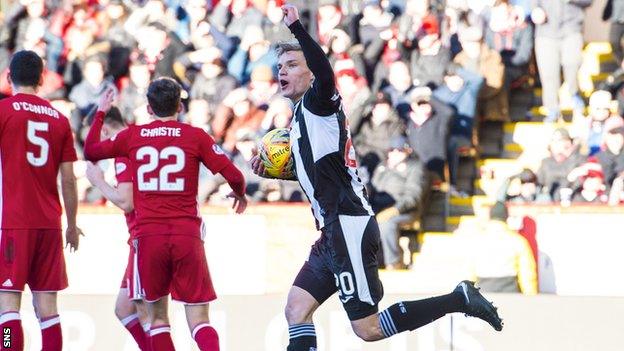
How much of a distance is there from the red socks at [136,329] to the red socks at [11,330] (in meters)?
1.44

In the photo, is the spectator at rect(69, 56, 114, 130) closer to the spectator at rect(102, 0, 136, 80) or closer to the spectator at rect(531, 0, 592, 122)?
the spectator at rect(102, 0, 136, 80)

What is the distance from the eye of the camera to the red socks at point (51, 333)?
9.95 meters

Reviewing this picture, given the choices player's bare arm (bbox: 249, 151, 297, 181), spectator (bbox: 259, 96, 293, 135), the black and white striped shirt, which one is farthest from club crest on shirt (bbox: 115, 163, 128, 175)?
spectator (bbox: 259, 96, 293, 135)

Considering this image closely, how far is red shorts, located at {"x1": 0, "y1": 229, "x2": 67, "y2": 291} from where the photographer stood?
9781 mm

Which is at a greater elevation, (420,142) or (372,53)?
(372,53)

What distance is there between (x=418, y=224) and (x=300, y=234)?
6.34 ft

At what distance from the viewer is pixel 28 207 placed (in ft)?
32.5

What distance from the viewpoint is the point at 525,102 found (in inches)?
741

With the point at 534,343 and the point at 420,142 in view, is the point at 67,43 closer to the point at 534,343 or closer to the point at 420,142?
A: the point at 420,142

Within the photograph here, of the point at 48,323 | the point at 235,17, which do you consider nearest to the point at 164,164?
the point at 48,323

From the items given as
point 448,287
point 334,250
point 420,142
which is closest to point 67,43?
point 420,142

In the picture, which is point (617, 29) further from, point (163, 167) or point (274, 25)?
point (163, 167)

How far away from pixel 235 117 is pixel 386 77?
73.4 inches

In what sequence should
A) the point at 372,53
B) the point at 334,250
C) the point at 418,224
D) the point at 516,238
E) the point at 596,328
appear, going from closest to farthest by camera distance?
the point at 334,250 < the point at 596,328 < the point at 516,238 < the point at 418,224 < the point at 372,53
